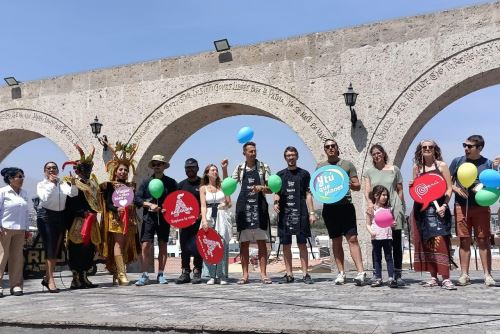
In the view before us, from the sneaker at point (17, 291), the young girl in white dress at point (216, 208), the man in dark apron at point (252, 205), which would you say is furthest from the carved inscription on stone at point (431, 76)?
the sneaker at point (17, 291)

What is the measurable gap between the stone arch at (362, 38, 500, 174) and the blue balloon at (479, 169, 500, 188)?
10.5 ft

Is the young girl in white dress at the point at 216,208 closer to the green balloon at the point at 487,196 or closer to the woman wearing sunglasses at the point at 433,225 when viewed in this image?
the woman wearing sunglasses at the point at 433,225

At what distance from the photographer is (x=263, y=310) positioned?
4.09 m

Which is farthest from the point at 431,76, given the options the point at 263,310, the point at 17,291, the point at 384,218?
the point at 17,291

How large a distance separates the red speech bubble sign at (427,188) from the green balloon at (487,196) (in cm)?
36

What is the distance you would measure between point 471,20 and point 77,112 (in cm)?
786

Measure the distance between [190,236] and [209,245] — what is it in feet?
1.35

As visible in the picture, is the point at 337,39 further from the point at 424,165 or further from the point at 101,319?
the point at 101,319

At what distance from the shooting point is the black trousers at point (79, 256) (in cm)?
672

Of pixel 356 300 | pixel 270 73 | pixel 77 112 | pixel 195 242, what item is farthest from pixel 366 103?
pixel 77 112

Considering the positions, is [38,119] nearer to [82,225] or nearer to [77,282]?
[82,225]

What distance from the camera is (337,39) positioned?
9.34 meters

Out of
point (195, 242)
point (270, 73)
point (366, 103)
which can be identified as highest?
point (270, 73)

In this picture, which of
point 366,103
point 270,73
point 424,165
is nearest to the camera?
point 424,165
